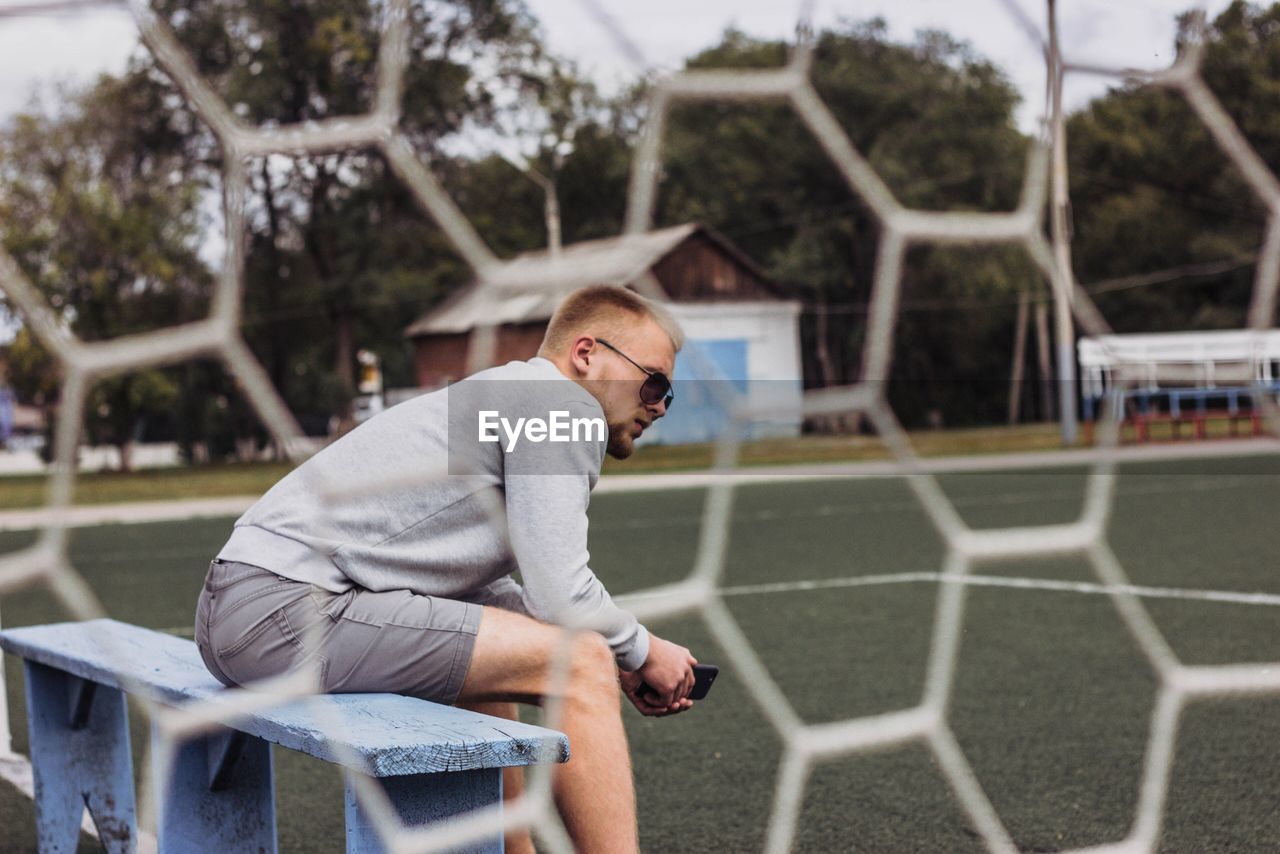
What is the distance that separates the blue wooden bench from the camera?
1.42 metres

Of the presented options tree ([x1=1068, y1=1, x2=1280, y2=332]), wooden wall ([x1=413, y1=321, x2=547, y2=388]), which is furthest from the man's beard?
tree ([x1=1068, y1=1, x2=1280, y2=332])

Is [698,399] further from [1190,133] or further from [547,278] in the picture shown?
[1190,133]

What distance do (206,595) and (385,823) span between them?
49 centimetres

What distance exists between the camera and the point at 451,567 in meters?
1.75

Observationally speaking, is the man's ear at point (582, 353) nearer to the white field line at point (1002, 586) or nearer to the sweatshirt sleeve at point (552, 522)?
the sweatshirt sleeve at point (552, 522)

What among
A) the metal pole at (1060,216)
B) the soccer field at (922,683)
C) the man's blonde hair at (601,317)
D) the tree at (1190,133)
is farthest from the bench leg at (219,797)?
the tree at (1190,133)

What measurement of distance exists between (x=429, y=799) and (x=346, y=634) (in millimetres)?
302

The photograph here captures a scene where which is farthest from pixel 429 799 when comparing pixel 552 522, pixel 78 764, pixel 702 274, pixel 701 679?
pixel 702 274

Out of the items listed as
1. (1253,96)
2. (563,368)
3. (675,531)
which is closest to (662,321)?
(563,368)

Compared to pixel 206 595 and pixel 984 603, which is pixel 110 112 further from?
pixel 984 603

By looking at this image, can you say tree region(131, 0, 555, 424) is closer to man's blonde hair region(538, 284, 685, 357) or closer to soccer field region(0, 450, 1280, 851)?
man's blonde hair region(538, 284, 685, 357)

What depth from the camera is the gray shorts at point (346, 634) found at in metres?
1.69

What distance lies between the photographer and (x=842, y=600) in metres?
4.80

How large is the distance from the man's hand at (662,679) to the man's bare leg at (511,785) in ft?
0.73
